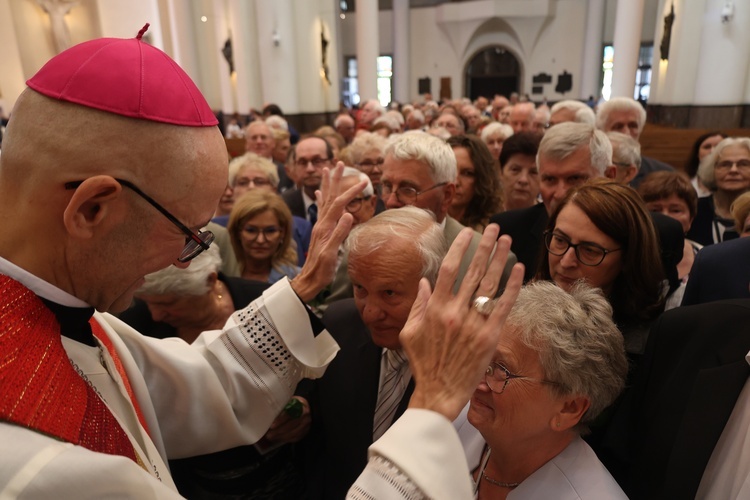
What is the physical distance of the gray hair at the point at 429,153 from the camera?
119 inches

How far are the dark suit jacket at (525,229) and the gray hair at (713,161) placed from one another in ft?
6.30

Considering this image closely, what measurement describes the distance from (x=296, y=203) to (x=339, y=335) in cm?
279

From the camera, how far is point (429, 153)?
3029 millimetres

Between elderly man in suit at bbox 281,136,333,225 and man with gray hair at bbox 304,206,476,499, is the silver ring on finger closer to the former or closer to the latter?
man with gray hair at bbox 304,206,476,499

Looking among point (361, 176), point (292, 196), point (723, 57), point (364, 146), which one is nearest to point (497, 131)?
point (364, 146)

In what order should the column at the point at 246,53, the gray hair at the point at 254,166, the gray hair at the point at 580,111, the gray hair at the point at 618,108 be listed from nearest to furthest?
the gray hair at the point at 254,166 < the gray hair at the point at 618,108 < the gray hair at the point at 580,111 < the column at the point at 246,53

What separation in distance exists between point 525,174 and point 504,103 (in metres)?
8.30

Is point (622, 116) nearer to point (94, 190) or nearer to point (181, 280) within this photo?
point (181, 280)

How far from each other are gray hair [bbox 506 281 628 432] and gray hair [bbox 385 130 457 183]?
146 centimetres

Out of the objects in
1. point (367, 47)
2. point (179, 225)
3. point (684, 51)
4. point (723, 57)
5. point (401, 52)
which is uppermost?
point (401, 52)

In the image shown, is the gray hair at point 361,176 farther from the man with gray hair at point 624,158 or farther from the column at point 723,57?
the column at point 723,57

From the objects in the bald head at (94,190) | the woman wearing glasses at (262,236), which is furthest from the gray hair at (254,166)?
the bald head at (94,190)

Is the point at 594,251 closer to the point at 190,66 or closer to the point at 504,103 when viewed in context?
the point at 504,103

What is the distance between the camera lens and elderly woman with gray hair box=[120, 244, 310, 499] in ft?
6.74
